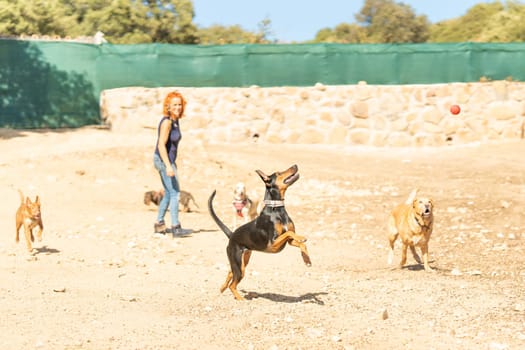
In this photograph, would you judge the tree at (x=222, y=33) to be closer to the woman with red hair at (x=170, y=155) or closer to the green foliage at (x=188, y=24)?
the green foliage at (x=188, y=24)

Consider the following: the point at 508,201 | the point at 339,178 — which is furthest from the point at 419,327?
the point at 339,178

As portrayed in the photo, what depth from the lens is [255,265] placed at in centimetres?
1095

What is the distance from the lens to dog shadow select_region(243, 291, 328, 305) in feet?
28.8

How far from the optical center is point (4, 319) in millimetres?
7922

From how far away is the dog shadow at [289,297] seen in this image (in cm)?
878

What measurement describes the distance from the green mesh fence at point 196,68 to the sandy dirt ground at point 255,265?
4018mm

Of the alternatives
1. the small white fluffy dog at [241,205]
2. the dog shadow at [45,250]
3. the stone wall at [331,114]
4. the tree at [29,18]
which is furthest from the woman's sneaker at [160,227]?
the tree at [29,18]

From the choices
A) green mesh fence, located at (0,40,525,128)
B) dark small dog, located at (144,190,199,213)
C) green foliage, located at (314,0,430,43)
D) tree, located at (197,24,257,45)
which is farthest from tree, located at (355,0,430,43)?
dark small dog, located at (144,190,199,213)

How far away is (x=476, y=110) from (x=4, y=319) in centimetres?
2024

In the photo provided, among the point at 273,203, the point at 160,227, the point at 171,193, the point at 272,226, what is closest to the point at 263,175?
the point at 273,203

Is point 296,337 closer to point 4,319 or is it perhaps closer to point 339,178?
point 4,319

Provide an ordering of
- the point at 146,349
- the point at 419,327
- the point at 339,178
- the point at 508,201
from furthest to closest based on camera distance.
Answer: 1. the point at 339,178
2. the point at 508,201
3. the point at 419,327
4. the point at 146,349

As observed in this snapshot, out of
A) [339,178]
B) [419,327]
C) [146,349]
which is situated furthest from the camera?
[339,178]

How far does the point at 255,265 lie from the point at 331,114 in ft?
50.1
